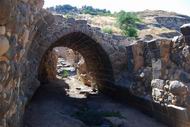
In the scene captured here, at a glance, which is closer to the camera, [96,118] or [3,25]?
[3,25]

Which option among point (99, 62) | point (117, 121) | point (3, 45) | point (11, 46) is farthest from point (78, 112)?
point (3, 45)

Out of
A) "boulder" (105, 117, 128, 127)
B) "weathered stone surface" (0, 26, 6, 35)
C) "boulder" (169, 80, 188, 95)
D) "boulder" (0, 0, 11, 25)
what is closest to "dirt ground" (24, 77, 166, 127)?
"boulder" (105, 117, 128, 127)

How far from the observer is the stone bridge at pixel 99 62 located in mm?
3367

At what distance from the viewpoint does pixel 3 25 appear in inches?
116

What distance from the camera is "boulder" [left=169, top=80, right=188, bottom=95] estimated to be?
309 inches

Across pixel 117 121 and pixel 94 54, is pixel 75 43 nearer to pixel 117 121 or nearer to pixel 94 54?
pixel 94 54

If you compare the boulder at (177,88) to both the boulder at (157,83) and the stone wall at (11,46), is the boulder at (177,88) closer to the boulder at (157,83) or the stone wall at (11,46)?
the boulder at (157,83)

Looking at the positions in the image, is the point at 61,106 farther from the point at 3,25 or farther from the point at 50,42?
the point at 3,25

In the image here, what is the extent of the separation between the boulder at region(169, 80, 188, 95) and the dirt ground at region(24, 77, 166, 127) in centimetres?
104

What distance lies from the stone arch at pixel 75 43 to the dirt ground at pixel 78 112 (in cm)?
76

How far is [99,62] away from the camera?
13.0 metres

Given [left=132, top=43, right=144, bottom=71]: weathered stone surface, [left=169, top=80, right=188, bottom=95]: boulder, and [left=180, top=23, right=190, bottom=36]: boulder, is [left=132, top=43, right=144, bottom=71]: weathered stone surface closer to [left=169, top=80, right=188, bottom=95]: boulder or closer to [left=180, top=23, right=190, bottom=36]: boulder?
[left=169, top=80, right=188, bottom=95]: boulder

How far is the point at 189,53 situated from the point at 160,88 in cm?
→ 130

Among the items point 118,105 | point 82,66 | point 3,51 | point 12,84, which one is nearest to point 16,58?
point 12,84
